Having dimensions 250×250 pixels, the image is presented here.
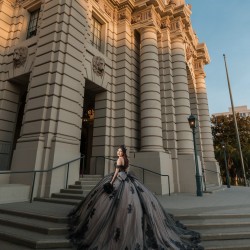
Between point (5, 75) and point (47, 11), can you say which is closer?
point (47, 11)

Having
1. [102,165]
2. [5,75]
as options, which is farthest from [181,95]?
[5,75]

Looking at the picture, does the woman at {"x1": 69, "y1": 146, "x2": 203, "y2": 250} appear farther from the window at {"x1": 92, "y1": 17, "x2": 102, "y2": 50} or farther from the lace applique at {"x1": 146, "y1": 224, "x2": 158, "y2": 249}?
the window at {"x1": 92, "y1": 17, "x2": 102, "y2": 50}

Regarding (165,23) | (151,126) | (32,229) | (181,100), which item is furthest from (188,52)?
(32,229)

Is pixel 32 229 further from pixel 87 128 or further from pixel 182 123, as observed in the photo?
pixel 182 123

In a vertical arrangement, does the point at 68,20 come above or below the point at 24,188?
above

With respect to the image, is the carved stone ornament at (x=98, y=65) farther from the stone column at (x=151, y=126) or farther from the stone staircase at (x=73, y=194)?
the stone staircase at (x=73, y=194)

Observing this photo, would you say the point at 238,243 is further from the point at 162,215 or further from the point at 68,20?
the point at 68,20

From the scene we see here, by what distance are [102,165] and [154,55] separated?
833cm

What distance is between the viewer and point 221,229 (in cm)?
566

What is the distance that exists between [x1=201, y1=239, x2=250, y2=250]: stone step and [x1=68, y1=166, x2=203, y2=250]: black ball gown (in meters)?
0.27

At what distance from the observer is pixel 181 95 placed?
616 inches

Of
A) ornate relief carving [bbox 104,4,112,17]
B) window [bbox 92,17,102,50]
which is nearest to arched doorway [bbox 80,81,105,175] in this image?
window [bbox 92,17,102,50]

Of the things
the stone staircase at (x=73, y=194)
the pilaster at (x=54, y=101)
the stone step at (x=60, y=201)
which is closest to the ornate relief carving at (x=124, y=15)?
the pilaster at (x=54, y=101)

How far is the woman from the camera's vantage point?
4148 millimetres
